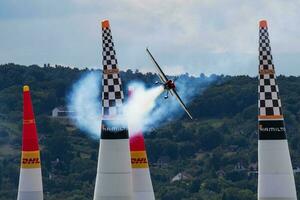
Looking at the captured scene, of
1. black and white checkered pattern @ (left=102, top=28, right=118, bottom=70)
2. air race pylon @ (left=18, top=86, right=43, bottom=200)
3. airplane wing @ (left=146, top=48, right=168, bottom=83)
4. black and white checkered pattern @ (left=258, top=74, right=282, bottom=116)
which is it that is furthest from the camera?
air race pylon @ (left=18, top=86, right=43, bottom=200)

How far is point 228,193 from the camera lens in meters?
135

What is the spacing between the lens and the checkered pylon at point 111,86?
93.3ft

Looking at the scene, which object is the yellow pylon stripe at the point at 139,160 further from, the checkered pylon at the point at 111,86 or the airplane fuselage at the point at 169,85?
the checkered pylon at the point at 111,86

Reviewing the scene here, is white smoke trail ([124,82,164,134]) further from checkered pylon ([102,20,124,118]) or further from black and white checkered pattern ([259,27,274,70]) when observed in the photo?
black and white checkered pattern ([259,27,274,70])

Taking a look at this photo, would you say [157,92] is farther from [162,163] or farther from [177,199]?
[162,163]

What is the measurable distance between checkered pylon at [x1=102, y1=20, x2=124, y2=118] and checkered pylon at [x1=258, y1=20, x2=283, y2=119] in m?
3.18

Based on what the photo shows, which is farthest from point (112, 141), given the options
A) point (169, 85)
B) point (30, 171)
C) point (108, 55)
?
point (169, 85)

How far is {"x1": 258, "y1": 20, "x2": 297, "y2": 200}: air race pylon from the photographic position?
28.0 m

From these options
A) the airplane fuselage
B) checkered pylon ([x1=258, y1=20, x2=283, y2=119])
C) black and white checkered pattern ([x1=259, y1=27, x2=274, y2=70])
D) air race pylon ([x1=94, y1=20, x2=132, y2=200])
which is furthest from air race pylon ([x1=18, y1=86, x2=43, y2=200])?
black and white checkered pattern ([x1=259, y1=27, x2=274, y2=70])

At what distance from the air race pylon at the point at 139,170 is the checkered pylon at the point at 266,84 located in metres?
6.13

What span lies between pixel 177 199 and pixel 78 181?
62.0 ft

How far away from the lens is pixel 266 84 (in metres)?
28.2

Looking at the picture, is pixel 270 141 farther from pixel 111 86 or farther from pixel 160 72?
pixel 160 72

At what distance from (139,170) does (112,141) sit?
5.46m
